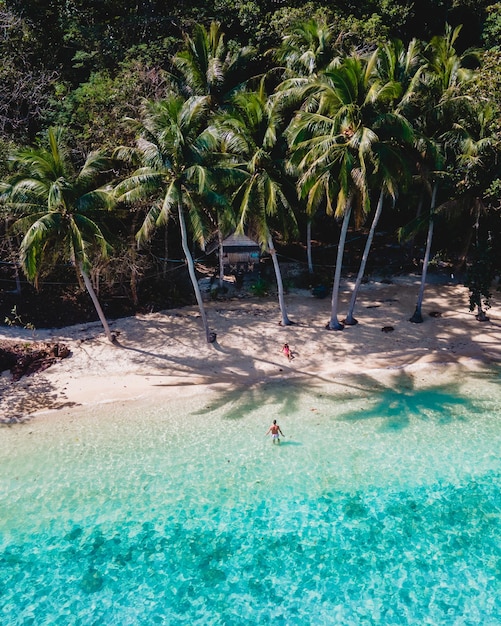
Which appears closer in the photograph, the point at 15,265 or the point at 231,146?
the point at 231,146

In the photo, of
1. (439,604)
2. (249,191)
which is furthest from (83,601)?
(249,191)

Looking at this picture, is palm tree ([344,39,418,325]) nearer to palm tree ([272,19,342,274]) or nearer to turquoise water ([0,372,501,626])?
palm tree ([272,19,342,274])

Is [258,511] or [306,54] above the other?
[306,54]

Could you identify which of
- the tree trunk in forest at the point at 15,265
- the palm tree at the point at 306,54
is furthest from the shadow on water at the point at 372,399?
the tree trunk in forest at the point at 15,265

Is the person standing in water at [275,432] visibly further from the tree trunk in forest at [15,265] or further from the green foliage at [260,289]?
the tree trunk in forest at [15,265]

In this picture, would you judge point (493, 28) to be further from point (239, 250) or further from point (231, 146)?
point (231, 146)

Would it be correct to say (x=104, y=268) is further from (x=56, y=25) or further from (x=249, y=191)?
(x=56, y=25)

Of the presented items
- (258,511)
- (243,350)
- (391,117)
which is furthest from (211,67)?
(258,511)

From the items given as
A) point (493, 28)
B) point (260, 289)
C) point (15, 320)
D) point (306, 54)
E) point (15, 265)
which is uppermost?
point (493, 28)
